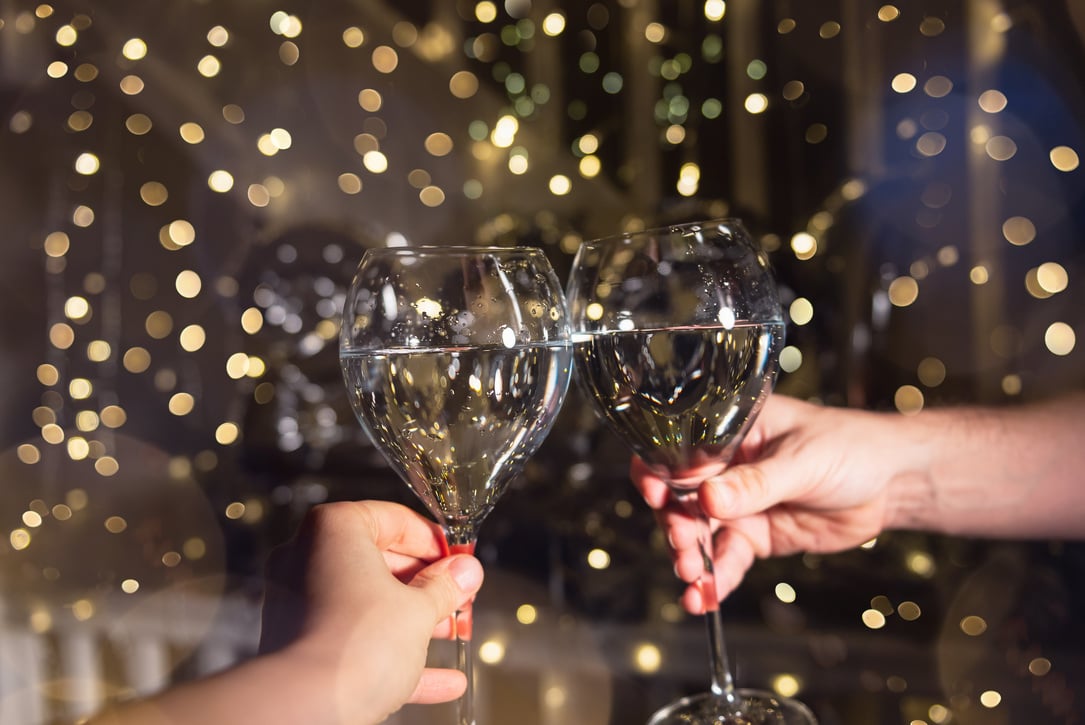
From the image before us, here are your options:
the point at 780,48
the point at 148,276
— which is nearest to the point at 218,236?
the point at 148,276

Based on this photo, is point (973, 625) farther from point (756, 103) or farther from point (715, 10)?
point (715, 10)

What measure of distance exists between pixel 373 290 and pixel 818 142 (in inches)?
60.4

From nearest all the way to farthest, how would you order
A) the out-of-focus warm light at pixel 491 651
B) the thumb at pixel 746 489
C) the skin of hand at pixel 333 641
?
the skin of hand at pixel 333 641, the thumb at pixel 746 489, the out-of-focus warm light at pixel 491 651

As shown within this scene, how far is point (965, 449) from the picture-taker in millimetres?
972

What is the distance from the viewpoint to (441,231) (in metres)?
2.32

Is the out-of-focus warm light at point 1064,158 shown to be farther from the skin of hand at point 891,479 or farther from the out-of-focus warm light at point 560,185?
the out-of-focus warm light at point 560,185

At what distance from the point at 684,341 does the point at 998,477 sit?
1.93ft

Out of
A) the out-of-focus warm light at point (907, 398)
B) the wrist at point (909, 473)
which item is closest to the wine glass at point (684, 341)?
the wrist at point (909, 473)

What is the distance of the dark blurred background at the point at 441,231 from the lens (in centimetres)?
127

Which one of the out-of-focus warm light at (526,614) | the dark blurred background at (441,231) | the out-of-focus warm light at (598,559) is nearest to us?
the out-of-focus warm light at (526,614)

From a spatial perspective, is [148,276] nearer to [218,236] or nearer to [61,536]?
[218,236]

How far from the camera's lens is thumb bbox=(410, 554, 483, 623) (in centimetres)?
52

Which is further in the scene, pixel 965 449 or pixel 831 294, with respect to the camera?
pixel 831 294

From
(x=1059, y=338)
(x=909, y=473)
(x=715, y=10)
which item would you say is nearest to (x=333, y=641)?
(x=909, y=473)
